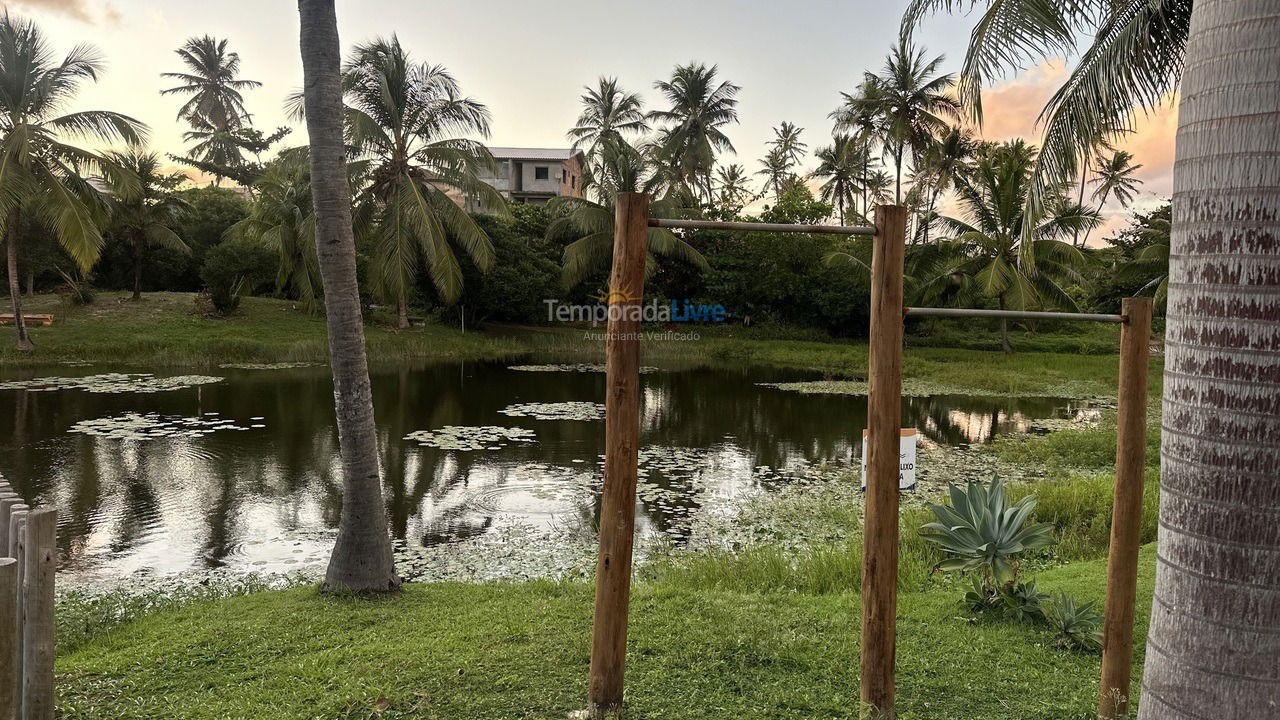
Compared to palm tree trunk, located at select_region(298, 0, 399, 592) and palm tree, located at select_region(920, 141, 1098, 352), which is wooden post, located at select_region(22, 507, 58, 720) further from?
palm tree, located at select_region(920, 141, 1098, 352)

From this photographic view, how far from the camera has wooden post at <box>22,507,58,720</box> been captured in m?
2.82

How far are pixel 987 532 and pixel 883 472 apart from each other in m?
1.68

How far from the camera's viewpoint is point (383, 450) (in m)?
11.7

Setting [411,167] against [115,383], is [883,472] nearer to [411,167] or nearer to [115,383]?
[115,383]

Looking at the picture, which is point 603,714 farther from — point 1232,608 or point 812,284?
point 812,284

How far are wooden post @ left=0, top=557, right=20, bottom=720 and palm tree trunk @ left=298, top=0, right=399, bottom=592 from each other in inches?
112

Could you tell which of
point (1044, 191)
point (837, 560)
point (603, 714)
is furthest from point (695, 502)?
point (603, 714)

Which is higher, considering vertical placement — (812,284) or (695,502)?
(812,284)

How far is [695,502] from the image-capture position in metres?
9.23

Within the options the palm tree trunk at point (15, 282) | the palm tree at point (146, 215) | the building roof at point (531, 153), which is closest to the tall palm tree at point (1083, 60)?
the palm tree trunk at point (15, 282)

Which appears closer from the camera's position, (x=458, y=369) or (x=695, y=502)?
(x=695, y=502)

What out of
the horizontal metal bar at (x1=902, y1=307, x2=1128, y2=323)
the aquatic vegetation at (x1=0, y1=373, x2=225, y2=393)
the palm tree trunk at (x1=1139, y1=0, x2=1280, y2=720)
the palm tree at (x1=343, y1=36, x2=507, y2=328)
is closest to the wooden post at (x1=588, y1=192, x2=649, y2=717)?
the horizontal metal bar at (x1=902, y1=307, x2=1128, y2=323)

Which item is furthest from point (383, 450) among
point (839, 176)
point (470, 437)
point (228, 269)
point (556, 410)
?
point (839, 176)

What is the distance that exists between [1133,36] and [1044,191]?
150 cm
